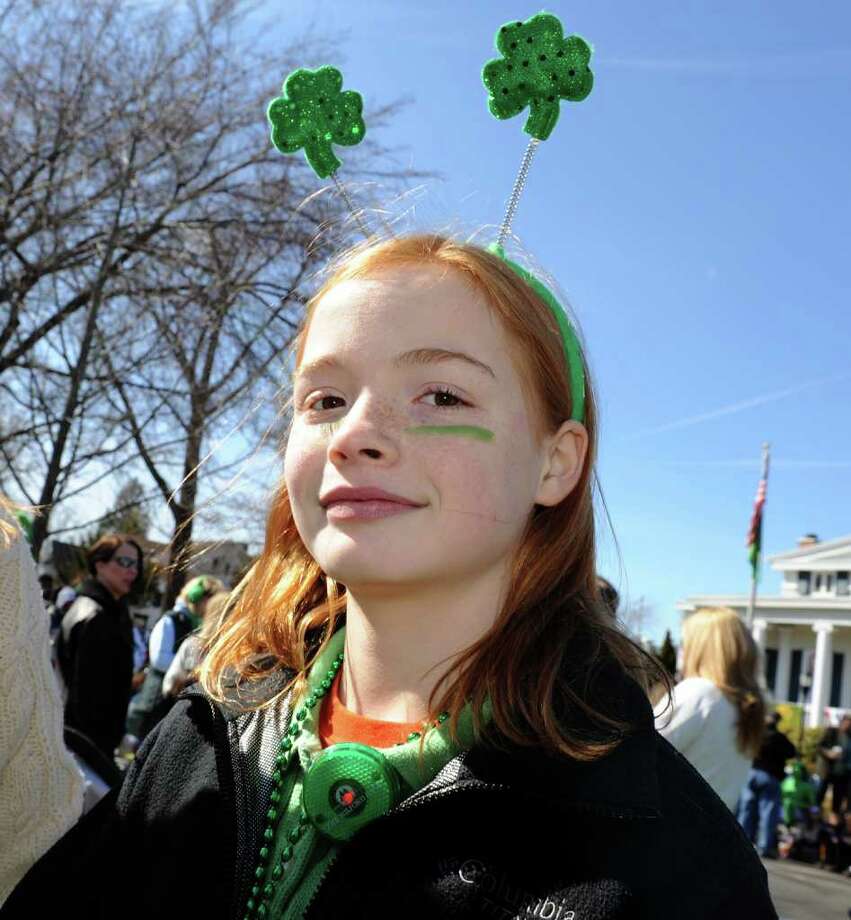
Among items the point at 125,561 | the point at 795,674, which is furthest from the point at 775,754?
the point at 795,674

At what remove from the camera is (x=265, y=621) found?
1.76 meters

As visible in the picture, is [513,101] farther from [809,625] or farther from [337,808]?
[809,625]

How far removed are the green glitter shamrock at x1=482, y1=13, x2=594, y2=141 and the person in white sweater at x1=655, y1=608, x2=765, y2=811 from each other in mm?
2980

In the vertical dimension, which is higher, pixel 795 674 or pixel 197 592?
pixel 795 674

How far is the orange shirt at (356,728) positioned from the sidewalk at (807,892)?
6239mm

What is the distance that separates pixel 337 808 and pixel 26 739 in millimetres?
543

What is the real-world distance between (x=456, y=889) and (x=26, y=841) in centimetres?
71

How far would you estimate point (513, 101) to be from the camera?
1.69m

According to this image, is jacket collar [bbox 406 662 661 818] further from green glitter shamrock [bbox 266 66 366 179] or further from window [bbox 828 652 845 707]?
window [bbox 828 652 845 707]

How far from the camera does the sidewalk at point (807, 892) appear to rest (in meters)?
7.88

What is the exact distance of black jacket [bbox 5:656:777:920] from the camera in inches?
45.0

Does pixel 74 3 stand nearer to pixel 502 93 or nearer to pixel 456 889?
pixel 502 93

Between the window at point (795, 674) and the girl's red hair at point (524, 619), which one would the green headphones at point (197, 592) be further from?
the window at point (795, 674)


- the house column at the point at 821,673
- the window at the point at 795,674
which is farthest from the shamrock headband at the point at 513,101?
the window at the point at 795,674
